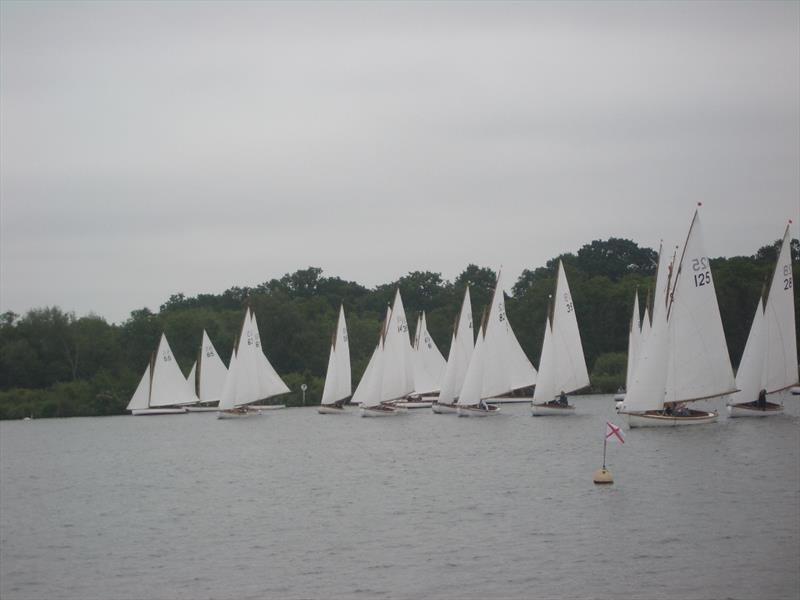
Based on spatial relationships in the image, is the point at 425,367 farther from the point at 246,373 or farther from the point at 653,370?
the point at 653,370

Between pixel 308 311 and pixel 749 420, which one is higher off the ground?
pixel 308 311

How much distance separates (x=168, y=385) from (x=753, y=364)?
52862 millimetres

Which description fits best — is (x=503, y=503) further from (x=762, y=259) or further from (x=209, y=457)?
(x=762, y=259)

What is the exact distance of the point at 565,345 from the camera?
71188 millimetres

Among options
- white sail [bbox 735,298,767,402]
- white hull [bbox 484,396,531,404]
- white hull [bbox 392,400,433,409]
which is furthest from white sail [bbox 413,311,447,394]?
white sail [bbox 735,298,767,402]

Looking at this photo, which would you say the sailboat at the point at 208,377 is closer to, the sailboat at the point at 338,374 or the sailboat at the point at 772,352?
the sailboat at the point at 338,374

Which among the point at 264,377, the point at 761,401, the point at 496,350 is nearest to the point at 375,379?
the point at 496,350

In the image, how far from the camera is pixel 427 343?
94875mm

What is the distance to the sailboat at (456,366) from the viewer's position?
267 ft

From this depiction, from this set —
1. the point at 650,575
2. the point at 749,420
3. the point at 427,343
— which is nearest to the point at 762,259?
the point at 427,343

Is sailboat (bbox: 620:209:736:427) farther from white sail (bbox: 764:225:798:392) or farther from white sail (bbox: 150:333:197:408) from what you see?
white sail (bbox: 150:333:197:408)

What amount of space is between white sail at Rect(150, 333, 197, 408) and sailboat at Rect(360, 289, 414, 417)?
66.0 feet

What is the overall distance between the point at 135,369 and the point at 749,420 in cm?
6515

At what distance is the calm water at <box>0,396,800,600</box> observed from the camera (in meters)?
26.6
